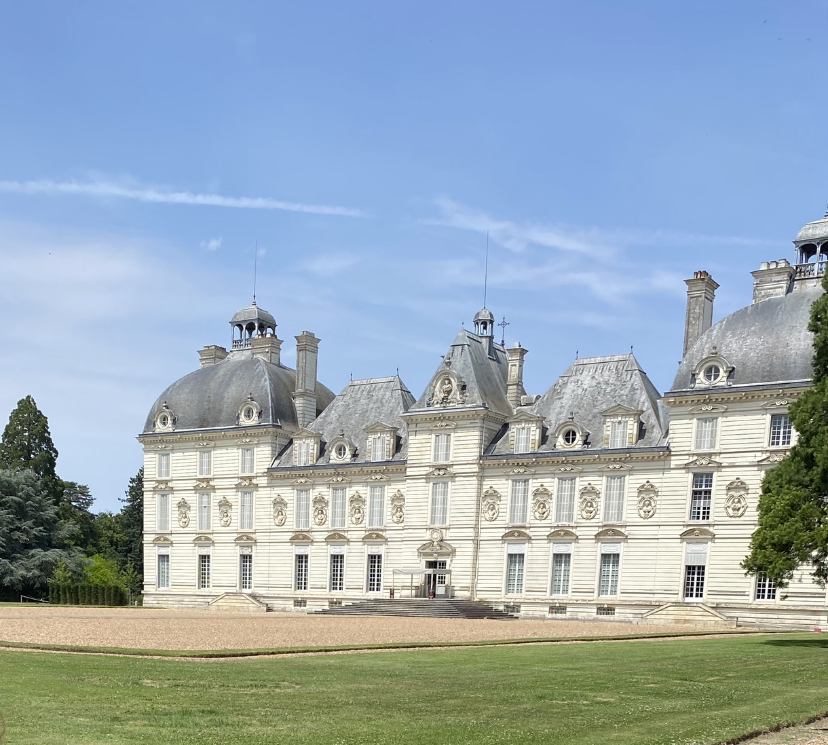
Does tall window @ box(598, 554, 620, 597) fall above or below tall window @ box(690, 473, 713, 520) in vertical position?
below

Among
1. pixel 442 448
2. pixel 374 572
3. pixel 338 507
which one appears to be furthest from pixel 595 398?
pixel 338 507

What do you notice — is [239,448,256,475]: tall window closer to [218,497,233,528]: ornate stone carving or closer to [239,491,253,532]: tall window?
[239,491,253,532]: tall window

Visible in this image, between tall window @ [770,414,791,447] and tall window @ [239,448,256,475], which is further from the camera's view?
tall window @ [239,448,256,475]

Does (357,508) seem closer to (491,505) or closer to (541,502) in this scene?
(491,505)

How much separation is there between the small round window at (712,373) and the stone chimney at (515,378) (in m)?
10.7

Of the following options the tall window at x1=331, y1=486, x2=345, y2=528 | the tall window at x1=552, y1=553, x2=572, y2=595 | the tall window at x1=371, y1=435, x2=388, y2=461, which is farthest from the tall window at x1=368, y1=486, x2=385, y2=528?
the tall window at x1=552, y1=553, x2=572, y2=595

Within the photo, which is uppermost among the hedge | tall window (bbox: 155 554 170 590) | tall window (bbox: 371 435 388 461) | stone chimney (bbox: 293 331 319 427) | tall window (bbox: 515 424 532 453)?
stone chimney (bbox: 293 331 319 427)

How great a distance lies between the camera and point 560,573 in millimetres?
50031

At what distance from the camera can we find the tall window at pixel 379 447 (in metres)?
55.6

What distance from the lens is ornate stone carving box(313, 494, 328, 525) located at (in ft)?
187

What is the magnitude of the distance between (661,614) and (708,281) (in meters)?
14.4

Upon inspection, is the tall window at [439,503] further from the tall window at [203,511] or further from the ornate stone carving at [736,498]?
the tall window at [203,511]

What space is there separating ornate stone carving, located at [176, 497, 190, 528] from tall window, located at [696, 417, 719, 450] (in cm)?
2746

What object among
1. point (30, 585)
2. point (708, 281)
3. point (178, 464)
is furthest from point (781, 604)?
point (30, 585)
